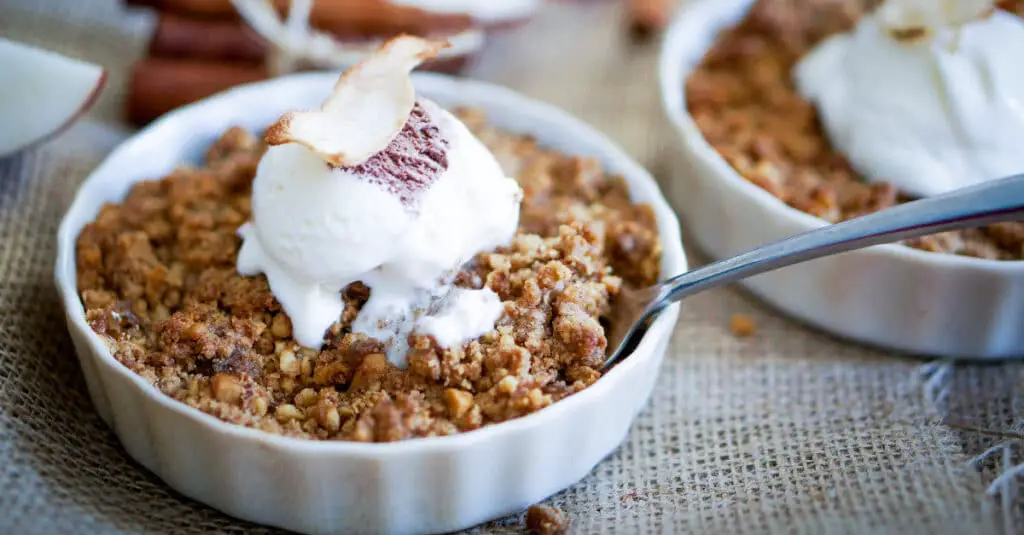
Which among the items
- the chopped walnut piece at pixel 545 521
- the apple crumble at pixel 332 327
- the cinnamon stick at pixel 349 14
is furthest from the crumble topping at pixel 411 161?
the cinnamon stick at pixel 349 14

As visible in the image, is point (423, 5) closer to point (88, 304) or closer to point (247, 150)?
point (247, 150)

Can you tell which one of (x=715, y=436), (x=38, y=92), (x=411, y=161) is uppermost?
(x=411, y=161)

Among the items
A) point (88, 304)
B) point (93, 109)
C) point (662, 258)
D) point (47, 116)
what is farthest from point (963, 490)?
point (93, 109)

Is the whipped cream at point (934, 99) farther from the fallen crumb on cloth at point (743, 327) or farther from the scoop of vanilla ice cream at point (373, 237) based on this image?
the scoop of vanilla ice cream at point (373, 237)

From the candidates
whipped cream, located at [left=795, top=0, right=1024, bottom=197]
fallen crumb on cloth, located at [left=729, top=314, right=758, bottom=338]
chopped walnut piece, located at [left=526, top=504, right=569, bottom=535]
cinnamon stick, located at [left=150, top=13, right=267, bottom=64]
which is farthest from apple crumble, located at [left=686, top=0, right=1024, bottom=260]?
cinnamon stick, located at [left=150, top=13, right=267, bottom=64]


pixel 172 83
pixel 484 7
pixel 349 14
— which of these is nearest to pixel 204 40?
pixel 172 83

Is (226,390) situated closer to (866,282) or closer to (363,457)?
(363,457)

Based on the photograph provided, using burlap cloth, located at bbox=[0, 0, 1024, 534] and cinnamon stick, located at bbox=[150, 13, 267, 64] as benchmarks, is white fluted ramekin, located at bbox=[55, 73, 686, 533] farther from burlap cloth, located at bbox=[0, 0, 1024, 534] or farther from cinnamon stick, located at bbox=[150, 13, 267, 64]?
cinnamon stick, located at bbox=[150, 13, 267, 64]
